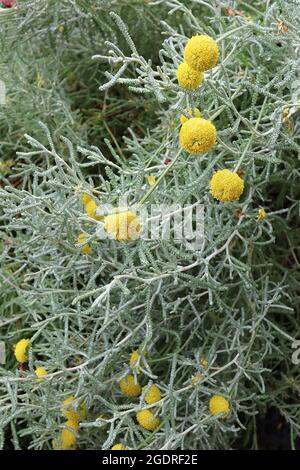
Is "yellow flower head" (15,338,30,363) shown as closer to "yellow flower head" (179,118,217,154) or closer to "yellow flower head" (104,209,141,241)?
"yellow flower head" (104,209,141,241)

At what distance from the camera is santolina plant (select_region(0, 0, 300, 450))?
29.7 inches

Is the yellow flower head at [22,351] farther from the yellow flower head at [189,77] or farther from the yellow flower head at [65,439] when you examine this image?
the yellow flower head at [189,77]

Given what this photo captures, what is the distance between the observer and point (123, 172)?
81 centimetres

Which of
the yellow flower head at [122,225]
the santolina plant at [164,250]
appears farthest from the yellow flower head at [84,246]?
the yellow flower head at [122,225]

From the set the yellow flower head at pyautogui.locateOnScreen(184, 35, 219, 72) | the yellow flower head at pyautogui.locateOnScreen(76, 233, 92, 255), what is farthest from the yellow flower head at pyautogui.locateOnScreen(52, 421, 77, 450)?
the yellow flower head at pyautogui.locateOnScreen(184, 35, 219, 72)

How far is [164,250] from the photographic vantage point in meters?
0.78

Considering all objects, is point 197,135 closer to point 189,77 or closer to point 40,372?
point 189,77

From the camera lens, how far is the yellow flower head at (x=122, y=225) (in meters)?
0.66

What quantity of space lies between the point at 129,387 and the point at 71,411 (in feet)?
0.28

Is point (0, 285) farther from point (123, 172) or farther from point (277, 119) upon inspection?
point (277, 119)

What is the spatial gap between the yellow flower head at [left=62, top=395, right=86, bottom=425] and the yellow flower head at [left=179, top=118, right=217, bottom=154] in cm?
41

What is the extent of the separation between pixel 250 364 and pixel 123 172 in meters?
0.32
